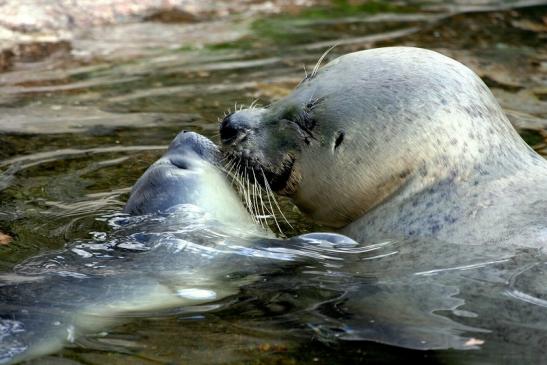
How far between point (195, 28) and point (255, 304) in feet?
17.7

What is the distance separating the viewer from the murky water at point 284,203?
3.80 m

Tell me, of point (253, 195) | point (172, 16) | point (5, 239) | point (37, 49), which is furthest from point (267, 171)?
point (172, 16)

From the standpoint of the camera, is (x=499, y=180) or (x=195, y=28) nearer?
(x=499, y=180)

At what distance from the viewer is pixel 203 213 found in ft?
15.7

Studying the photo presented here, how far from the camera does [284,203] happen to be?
18.4 ft

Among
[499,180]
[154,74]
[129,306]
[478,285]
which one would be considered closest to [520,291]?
[478,285]

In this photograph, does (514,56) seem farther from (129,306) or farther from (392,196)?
(129,306)

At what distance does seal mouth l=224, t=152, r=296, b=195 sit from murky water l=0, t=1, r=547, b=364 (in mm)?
240

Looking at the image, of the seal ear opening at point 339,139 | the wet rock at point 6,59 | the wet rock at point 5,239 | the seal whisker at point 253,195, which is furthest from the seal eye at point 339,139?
the wet rock at point 6,59

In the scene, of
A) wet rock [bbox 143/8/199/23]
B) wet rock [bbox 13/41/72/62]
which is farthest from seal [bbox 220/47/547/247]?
wet rock [bbox 143/8/199/23]

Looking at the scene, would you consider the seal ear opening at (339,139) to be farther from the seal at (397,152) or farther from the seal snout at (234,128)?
the seal snout at (234,128)

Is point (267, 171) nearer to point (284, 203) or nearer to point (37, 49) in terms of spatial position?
point (284, 203)

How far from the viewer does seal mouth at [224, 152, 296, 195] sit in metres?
5.05

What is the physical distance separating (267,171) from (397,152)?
0.62 metres
